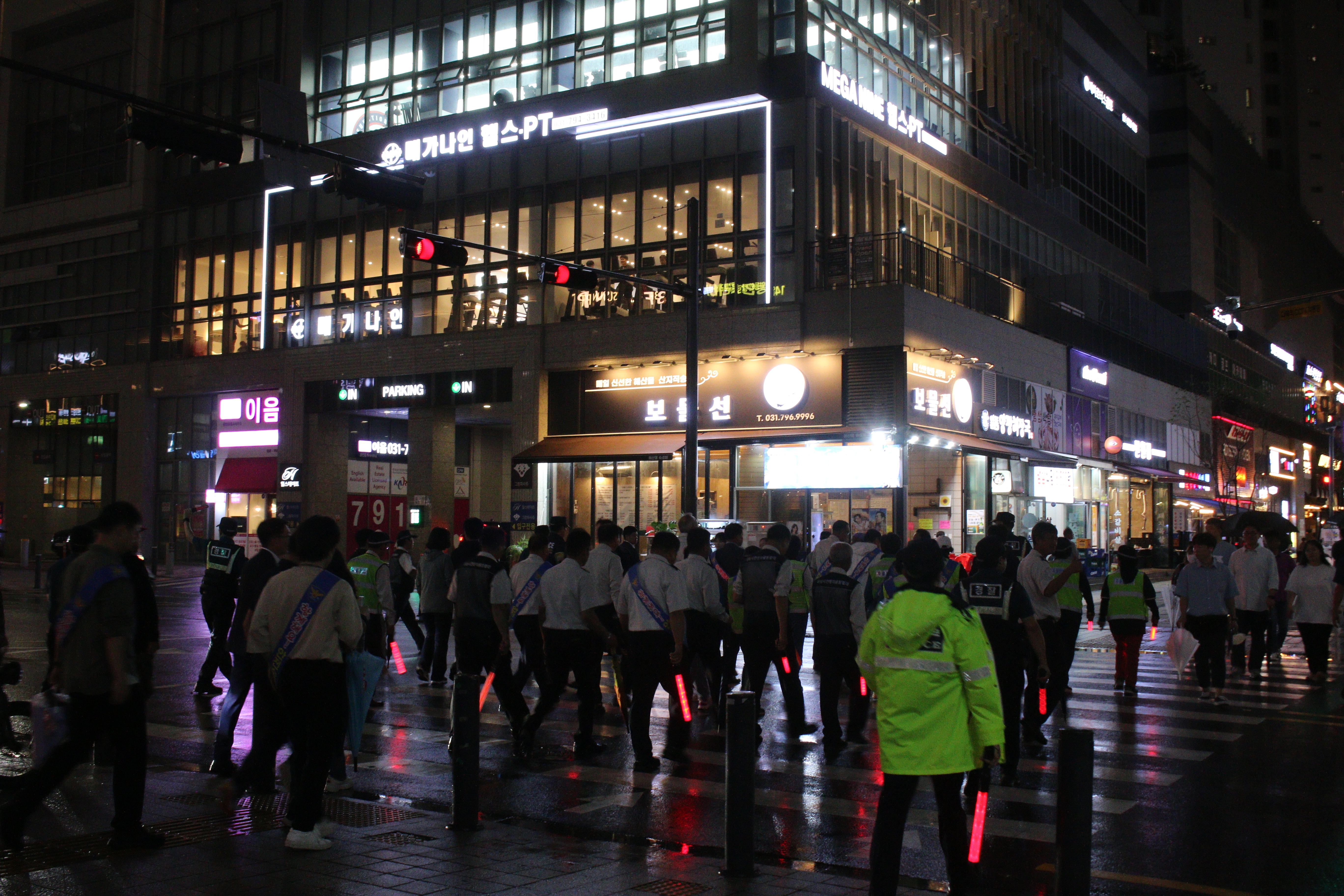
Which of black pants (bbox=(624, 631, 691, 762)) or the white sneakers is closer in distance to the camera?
the white sneakers

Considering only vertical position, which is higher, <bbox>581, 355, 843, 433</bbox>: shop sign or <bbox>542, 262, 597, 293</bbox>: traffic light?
<bbox>542, 262, 597, 293</bbox>: traffic light

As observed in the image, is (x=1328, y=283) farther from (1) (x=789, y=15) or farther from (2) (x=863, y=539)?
(2) (x=863, y=539)

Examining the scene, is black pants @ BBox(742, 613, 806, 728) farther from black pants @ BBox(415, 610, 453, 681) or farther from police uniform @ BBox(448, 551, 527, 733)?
black pants @ BBox(415, 610, 453, 681)

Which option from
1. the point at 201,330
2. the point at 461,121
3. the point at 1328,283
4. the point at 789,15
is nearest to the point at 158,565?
the point at 201,330

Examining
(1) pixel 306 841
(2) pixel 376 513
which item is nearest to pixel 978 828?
(1) pixel 306 841

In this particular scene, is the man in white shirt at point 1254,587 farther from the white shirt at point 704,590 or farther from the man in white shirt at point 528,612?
the man in white shirt at point 528,612

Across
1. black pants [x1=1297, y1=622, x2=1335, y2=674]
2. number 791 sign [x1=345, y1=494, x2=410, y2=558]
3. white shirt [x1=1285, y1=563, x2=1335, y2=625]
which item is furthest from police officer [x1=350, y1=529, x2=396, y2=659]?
number 791 sign [x1=345, y1=494, x2=410, y2=558]

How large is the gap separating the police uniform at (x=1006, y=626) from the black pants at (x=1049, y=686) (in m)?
0.88

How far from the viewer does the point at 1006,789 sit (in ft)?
28.9

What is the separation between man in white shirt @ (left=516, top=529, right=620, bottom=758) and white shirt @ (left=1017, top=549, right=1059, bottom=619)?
398 cm

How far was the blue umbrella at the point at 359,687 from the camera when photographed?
309 inches

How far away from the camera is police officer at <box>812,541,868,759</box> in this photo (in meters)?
10.6

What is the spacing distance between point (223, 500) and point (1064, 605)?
116 feet

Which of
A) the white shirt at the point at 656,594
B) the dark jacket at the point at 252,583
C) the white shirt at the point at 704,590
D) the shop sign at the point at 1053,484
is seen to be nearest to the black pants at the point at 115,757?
the dark jacket at the point at 252,583
